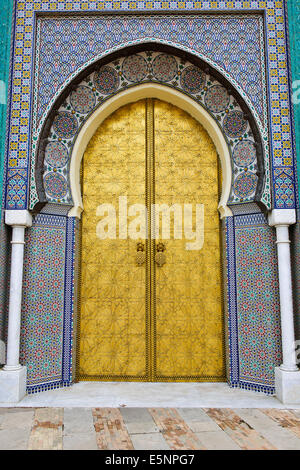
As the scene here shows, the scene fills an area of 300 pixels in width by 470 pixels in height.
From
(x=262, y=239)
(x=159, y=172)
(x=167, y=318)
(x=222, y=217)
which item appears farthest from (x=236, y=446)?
(x=159, y=172)

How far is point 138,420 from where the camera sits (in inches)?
110

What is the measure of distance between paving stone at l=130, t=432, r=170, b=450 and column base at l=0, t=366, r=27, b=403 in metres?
1.32

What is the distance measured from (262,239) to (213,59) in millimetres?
1975

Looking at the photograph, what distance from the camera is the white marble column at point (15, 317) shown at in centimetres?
327

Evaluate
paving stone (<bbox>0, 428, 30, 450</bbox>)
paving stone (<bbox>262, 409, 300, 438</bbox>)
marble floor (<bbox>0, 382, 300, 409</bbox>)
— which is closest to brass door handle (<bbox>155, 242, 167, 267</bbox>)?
marble floor (<bbox>0, 382, 300, 409</bbox>)

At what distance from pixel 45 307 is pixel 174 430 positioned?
1769 mm

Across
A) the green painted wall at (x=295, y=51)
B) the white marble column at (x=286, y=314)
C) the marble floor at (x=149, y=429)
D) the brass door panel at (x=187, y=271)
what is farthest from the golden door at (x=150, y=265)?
the green painted wall at (x=295, y=51)

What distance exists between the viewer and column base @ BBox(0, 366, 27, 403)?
3230 mm

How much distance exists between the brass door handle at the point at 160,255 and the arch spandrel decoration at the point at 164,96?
29.7 inches

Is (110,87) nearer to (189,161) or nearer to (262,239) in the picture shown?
(189,161)

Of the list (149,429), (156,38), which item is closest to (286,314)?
(149,429)

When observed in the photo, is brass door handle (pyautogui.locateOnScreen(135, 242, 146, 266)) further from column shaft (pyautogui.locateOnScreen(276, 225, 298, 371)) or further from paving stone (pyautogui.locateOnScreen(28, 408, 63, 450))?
paving stone (pyautogui.locateOnScreen(28, 408, 63, 450))

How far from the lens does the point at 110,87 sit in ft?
13.2

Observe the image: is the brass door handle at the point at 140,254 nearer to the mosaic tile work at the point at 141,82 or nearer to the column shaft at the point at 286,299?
the mosaic tile work at the point at 141,82
